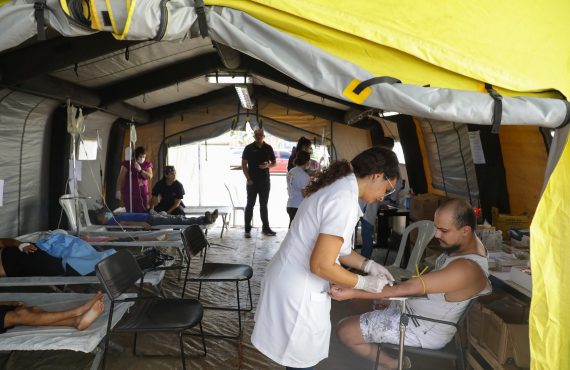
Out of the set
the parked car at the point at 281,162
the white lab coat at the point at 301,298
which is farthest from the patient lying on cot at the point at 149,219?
the parked car at the point at 281,162

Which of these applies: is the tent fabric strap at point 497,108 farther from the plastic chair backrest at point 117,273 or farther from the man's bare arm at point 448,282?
the plastic chair backrest at point 117,273

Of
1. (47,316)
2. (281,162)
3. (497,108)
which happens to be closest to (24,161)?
(47,316)

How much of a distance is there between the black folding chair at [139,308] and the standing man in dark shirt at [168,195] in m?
4.15

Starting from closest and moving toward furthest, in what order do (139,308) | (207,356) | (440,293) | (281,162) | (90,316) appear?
(440,293) < (90,316) < (139,308) < (207,356) < (281,162)

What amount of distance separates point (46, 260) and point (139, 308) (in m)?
1.26

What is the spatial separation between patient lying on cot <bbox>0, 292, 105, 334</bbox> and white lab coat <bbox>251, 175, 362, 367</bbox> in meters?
1.20

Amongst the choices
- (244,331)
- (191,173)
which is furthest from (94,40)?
(191,173)

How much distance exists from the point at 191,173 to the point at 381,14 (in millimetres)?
8771

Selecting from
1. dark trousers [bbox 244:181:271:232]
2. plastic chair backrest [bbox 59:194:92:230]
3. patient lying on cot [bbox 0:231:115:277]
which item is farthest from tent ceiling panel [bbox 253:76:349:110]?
patient lying on cot [bbox 0:231:115:277]

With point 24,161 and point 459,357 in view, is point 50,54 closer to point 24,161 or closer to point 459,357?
point 24,161

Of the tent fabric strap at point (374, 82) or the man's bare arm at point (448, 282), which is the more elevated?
the tent fabric strap at point (374, 82)

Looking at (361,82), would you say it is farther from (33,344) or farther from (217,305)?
(217,305)

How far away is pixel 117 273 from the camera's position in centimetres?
262

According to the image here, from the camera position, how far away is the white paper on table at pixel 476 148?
421 centimetres
